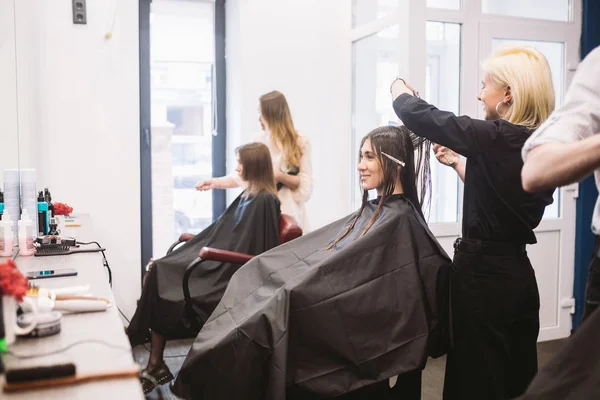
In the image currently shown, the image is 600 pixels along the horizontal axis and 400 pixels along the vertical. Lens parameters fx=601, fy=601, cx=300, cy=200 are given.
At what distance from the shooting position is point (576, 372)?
100 cm

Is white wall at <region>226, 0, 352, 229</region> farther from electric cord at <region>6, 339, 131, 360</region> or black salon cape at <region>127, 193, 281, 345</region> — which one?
electric cord at <region>6, 339, 131, 360</region>

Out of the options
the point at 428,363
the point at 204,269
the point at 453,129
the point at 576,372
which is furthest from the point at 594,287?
the point at 428,363

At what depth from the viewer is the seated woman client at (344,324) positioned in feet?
6.15

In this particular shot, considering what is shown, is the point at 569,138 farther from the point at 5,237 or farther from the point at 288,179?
the point at 288,179

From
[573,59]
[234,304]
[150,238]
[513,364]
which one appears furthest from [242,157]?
[573,59]

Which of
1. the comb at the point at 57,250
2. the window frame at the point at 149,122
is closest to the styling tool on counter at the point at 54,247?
the comb at the point at 57,250

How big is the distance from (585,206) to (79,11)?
3277 mm

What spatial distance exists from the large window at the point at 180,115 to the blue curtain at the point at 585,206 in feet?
7.80

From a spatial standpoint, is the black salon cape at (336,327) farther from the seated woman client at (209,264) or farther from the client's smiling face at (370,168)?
the seated woman client at (209,264)

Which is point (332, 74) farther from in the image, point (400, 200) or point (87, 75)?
point (400, 200)

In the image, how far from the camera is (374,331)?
1.95m

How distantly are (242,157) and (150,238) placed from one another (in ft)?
4.43

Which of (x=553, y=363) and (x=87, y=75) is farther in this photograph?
(x=87, y=75)

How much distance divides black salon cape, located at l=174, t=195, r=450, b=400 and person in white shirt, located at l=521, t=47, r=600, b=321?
89cm
